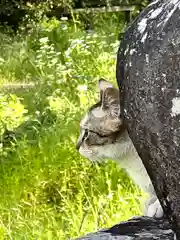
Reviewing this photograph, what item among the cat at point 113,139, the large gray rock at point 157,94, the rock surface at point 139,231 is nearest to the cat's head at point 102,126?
the cat at point 113,139

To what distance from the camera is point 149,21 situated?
1225 millimetres

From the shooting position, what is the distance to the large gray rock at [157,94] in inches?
43.7

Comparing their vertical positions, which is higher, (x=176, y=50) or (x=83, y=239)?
(x=176, y=50)

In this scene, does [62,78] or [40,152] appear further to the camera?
[62,78]

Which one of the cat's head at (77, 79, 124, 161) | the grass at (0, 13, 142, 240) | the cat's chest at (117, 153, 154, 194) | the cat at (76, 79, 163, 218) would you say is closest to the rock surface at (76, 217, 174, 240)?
the cat at (76, 79, 163, 218)

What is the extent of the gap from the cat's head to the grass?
20.4 inches

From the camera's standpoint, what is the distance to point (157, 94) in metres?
1.13

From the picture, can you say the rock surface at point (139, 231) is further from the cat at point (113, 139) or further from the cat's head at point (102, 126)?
the cat's head at point (102, 126)

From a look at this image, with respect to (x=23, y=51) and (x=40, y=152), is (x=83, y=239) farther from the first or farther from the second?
(x=23, y=51)

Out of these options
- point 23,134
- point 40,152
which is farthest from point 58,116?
point 40,152

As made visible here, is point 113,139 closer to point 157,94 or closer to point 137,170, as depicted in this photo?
point 137,170

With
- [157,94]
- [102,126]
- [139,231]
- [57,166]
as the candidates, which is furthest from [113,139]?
[57,166]

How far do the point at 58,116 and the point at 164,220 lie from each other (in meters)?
2.62

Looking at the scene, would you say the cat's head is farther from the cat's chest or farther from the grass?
the grass
